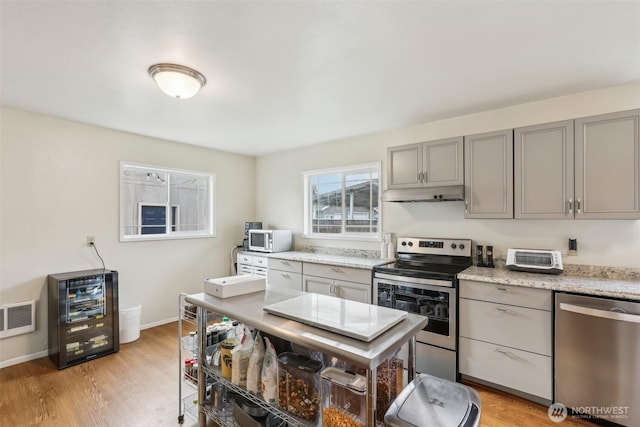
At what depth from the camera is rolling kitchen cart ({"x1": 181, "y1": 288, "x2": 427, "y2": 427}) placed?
1082 mm

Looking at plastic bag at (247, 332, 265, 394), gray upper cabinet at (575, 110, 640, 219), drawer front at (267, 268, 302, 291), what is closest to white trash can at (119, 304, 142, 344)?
drawer front at (267, 268, 302, 291)

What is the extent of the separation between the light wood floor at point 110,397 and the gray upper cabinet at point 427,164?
1.85m

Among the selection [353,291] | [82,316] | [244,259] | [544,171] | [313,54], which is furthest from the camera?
[244,259]

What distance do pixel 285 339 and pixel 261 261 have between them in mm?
2984

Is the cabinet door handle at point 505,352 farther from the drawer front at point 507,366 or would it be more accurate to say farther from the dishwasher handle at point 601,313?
the dishwasher handle at point 601,313

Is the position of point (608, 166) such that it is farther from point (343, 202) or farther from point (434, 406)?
point (343, 202)

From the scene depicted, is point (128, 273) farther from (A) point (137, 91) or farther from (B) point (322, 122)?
(B) point (322, 122)

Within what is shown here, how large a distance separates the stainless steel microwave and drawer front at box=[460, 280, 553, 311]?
8.12 ft

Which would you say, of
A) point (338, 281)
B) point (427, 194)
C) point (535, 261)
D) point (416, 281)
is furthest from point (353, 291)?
point (535, 261)

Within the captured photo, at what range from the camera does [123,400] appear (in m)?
2.32

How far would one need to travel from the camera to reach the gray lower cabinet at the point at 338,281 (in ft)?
10.00

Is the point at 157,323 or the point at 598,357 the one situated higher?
the point at 598,357

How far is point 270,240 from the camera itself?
420 centimetres

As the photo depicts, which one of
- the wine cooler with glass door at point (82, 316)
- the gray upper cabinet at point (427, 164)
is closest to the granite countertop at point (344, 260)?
the gray upper cabinet at point (427, 164)
